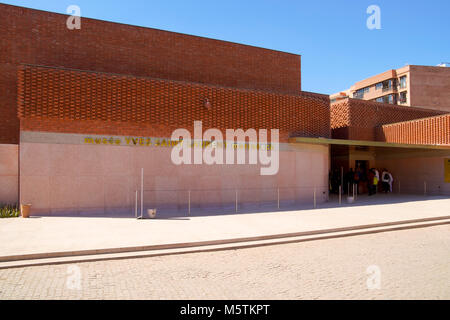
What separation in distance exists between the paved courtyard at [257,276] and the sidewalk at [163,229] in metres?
0.87

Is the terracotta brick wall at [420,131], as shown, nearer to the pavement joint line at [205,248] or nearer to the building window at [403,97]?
the pavement joint line at [205,248]

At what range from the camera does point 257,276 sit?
5348mm

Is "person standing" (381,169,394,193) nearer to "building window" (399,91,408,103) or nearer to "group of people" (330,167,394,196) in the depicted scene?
"group of people" (330,167,394,196)

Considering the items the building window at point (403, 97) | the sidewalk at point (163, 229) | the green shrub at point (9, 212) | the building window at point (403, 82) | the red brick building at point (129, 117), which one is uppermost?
the building window at point (403, 82)

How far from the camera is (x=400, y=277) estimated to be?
5.19 meters

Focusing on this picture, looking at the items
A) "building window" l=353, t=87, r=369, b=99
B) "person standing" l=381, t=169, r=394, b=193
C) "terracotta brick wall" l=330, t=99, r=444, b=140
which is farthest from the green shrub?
"building window" l=353, t=87, r=369, b=99

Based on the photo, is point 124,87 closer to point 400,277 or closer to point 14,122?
point 14,122

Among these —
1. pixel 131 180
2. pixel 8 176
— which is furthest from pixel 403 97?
pixel 8 176

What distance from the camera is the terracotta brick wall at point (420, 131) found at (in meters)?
19.5

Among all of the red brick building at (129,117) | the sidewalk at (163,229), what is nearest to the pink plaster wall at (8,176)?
the red brick building at (129,117)

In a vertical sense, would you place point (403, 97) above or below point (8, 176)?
above

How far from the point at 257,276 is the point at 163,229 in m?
4.39

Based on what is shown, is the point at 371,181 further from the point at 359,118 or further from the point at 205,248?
the point at 205,248

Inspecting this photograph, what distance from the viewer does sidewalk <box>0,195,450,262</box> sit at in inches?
281
